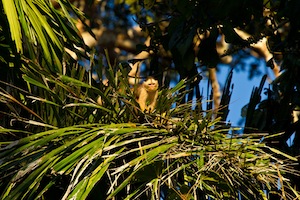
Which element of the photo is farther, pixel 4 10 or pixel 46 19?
pixel 46 19

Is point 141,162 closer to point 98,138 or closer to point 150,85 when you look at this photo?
point 98,138

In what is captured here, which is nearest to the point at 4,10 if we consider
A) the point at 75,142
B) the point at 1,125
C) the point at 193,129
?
the point at 1,125

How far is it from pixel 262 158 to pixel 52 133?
0.58m

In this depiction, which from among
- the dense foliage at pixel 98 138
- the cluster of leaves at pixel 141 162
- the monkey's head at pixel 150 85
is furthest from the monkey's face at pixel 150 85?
the cluster of leaves at pixel 141 162

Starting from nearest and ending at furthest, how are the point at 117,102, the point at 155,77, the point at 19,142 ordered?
the point at 19,142 → the point at 117,102 → the point at 155,77

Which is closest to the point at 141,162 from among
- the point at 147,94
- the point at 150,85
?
the point at 147,94

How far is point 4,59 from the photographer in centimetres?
246

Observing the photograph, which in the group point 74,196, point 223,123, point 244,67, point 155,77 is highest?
point 244,67

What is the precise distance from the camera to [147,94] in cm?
265

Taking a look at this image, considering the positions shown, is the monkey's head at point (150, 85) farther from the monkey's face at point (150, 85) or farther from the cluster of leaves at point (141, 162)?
the cluster of leaves at point (141, 162)

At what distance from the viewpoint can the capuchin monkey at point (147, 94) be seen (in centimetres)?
251

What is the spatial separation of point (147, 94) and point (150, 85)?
115mm

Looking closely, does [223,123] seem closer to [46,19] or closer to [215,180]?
[215,180]

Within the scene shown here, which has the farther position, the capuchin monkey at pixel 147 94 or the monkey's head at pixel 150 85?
the monkey's head at pixel 150 85
